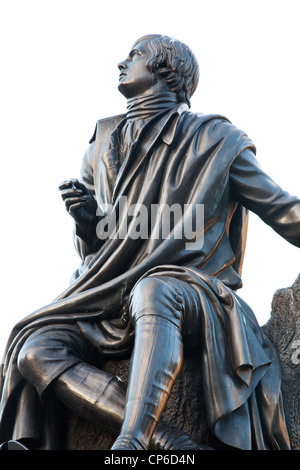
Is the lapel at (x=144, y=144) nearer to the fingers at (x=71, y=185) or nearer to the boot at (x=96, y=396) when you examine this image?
the fingers at (x=71, y=185)

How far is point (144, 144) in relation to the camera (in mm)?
8227

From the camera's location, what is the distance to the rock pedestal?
23.1ft

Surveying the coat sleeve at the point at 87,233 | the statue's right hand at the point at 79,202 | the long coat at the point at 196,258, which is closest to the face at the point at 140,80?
the long coat at the point at 196,258

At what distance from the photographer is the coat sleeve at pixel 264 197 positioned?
7.84m

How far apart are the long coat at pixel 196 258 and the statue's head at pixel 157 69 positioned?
0.22 m

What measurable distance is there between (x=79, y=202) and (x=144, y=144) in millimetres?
648

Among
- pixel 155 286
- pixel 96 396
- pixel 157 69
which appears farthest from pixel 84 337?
pixel 157 69

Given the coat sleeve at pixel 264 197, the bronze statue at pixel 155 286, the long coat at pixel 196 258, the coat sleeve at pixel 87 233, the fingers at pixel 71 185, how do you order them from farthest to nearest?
the coat sleeve at pixel 87 233, the fingers at pixel 71 185, the coat sleeve at pixel 264 197, the long coat at pixel 196 258, the bronze statue at pixel 155 286

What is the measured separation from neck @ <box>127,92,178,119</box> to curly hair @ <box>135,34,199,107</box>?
0.11m

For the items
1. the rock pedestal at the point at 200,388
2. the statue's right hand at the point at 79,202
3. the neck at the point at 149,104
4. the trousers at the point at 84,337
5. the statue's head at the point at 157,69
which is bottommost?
the rock pedestal at the point at 200,388

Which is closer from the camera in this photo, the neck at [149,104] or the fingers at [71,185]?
the fingers at [71,185]

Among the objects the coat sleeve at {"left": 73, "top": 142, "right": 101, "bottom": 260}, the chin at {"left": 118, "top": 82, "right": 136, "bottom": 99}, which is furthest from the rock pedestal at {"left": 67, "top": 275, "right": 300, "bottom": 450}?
the chin at {"left": 118, "top": 82, "right": 136, "bottom": 99}

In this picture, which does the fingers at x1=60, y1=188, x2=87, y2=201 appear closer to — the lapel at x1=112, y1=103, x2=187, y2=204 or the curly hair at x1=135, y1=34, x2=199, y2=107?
the lapel at x1=112, y1=103, x2=187, y2=204

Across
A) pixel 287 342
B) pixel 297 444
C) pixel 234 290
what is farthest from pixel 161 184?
pixel 297 444
